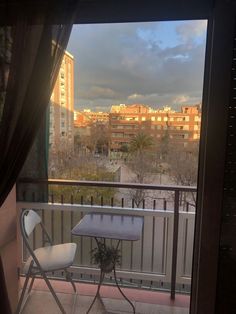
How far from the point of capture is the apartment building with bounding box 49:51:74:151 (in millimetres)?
1927

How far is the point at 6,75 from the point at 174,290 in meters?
2.16

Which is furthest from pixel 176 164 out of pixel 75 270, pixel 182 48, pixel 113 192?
pixel 75 270

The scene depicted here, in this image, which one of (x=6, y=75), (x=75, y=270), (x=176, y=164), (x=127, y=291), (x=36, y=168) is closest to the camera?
(x=6, y=75)

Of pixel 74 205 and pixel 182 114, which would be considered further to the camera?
pixel 74 205

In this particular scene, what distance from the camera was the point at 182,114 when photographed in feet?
6.53

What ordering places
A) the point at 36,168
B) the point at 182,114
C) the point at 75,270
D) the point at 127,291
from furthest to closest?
the point at 75,270 < the point at 127,291 < the point at 36,168 < the point at 182,114

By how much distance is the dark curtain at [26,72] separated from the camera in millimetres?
1431

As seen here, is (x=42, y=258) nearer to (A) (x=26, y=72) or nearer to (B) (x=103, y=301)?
(B) (x=103, y=301)

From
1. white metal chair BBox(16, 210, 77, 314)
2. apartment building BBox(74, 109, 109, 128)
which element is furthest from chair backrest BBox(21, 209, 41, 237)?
apartment building BBox(74, 109, 109, 128)

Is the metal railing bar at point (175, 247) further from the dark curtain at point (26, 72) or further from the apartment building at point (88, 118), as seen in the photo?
the dark curtain at point (26, 72)

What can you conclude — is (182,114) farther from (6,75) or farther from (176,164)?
(6,75)

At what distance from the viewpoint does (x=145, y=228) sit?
102 inches

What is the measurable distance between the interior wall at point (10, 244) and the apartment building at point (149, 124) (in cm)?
88

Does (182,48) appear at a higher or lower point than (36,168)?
higher
